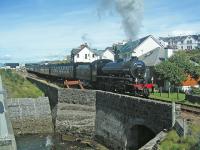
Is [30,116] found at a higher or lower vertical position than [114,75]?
lower

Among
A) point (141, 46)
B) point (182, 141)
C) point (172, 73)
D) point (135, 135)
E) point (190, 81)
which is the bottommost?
point (135, 135)

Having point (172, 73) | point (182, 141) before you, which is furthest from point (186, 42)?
point (182, 141)

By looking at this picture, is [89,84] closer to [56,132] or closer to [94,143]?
[56,132]

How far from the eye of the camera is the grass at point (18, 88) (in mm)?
41062

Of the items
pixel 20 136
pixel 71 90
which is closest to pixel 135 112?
pixel 71 90

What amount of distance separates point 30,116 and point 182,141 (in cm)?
2151

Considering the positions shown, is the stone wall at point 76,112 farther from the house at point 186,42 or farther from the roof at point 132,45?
the house at point 186,42

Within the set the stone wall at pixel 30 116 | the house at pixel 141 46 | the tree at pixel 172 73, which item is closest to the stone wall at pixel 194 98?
the stone wall at pixel 30 116

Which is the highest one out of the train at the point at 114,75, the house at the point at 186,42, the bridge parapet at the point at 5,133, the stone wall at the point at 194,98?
the house at the point at 186,42

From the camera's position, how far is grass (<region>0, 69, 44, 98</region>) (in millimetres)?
41062

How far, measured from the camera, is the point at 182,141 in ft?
51.9

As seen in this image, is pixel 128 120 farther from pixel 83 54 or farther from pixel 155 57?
pixel 83 54

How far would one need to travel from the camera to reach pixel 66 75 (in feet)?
157

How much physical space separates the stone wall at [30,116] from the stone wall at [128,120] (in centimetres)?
720
